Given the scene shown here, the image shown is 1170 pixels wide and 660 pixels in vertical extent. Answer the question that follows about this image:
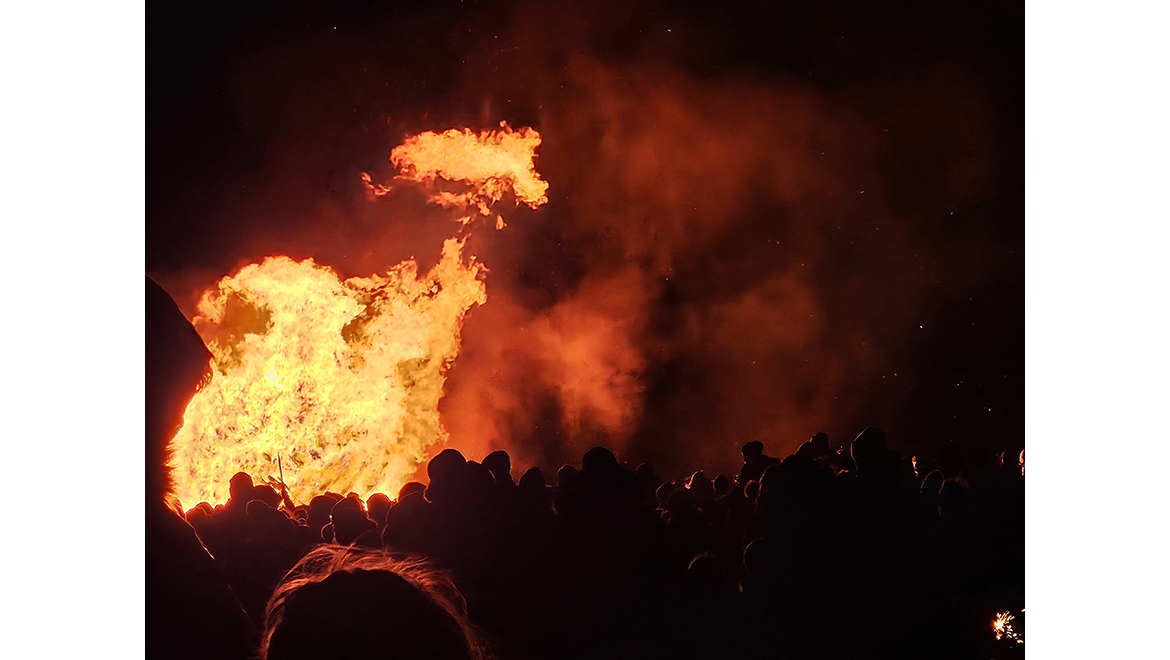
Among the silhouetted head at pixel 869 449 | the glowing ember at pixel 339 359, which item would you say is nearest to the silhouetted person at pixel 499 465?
the glowing ember at pixel 339 359

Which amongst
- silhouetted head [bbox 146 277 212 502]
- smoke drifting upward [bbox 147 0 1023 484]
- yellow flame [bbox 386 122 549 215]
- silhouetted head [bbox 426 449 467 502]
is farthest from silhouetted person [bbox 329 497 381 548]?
yellow flame [bbox 386 122 549 215]

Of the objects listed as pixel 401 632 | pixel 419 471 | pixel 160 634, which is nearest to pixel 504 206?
pixel 419 471

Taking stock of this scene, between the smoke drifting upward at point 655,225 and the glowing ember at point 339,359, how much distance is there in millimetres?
87

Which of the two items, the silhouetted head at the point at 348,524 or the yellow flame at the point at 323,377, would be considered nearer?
the silhouetted head at the point at 348,524

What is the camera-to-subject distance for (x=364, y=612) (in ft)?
10.1

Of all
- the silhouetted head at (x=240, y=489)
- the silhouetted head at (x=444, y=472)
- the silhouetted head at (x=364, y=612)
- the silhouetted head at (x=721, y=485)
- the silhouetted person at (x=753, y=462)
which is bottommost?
the silhouetted head at (x=364, y=612)

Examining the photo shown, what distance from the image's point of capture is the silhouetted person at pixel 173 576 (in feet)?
10.5

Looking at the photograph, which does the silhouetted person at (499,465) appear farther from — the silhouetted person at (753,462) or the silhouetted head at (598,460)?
the silhouetted person at (753,462)

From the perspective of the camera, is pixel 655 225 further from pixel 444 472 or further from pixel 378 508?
pixel 378 508

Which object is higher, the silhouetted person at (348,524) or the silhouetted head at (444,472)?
the silhouetted head at (444,472)

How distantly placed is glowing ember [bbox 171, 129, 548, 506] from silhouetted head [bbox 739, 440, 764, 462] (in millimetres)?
1317

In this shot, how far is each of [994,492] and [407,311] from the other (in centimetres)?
266

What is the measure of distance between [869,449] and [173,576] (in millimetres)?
3036

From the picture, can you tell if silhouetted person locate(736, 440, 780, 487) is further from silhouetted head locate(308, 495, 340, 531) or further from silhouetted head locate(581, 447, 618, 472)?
silhouetted head locate(308, 495, 340, 531)
